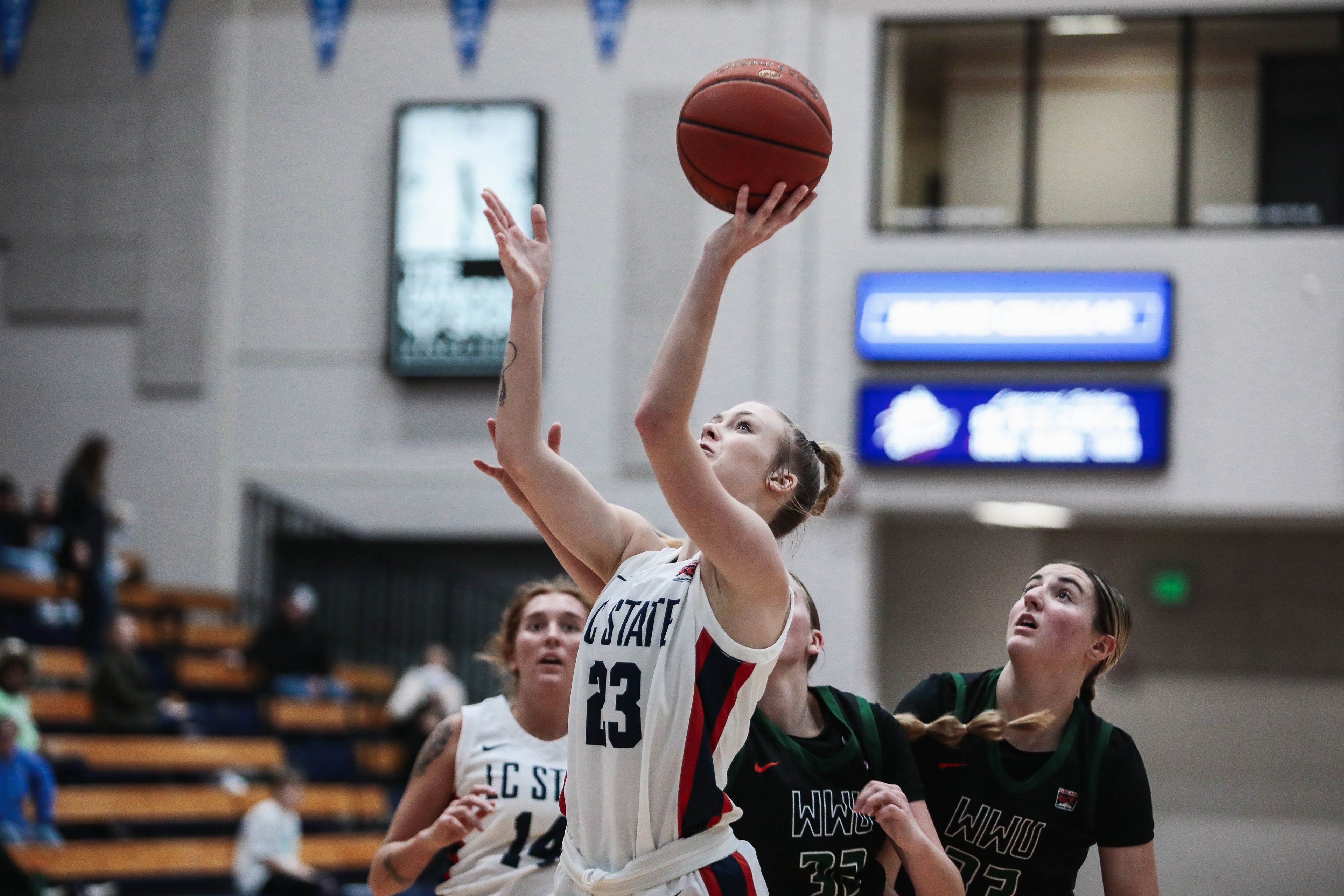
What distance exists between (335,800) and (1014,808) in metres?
8.67

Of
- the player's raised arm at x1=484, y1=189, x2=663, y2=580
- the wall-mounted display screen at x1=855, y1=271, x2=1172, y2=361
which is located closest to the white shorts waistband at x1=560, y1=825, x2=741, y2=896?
the player's raised arm at x1=484, y1=189, x2=663, y2=580

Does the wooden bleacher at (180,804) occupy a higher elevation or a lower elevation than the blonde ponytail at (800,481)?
lower

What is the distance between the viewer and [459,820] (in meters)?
3.72

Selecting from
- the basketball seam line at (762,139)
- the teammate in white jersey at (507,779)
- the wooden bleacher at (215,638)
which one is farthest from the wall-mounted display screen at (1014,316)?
the basketball seam line at (762,139)

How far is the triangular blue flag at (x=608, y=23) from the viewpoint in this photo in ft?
44.4

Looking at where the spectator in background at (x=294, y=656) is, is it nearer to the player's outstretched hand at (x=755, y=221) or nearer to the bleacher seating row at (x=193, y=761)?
the bleacher seating row at (x=193, y=761)

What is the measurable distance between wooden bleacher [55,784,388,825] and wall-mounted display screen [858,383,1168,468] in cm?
492

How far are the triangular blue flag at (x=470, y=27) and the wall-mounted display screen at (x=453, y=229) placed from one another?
1.68 feet

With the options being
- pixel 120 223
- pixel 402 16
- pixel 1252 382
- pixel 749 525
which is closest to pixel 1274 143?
pixel 1252 382

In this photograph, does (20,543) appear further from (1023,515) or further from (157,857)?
(1023,515)

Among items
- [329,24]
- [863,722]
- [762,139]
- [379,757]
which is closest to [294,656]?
[379,757]

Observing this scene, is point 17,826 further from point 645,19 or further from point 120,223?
point 645,19

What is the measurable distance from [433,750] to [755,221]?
79.0 inches

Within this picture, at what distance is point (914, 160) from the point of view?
13.2m
